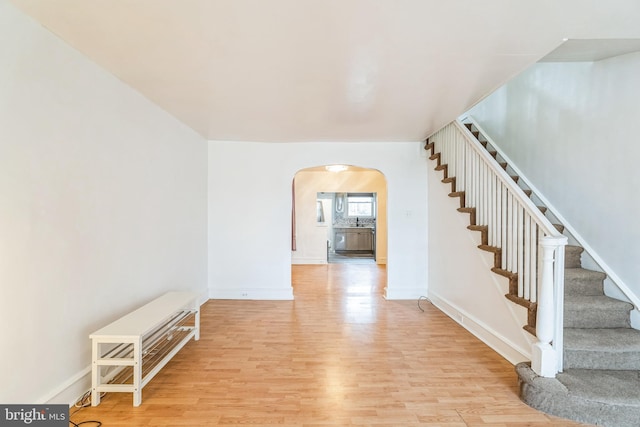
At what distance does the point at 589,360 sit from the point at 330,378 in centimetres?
189

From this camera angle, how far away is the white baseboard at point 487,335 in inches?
98.7

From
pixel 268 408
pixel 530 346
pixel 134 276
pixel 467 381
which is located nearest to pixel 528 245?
pixel 530 346

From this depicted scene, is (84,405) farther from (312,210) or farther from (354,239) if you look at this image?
(354,239)

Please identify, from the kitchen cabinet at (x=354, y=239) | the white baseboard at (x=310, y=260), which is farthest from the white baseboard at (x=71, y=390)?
the kitchen cabinet at (x=354, y=239)

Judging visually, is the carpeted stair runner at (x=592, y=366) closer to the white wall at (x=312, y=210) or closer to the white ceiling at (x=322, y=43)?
the white ceiling at (x=322, y=43)

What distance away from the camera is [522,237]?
2.45 metres

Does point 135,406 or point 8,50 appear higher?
point 8,50

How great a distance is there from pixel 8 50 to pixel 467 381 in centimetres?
362

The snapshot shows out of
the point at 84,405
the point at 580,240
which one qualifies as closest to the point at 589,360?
the point at 580,240

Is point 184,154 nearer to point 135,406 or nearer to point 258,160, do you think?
point 258,160

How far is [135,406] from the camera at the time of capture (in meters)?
1.99

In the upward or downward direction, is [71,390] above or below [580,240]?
below
